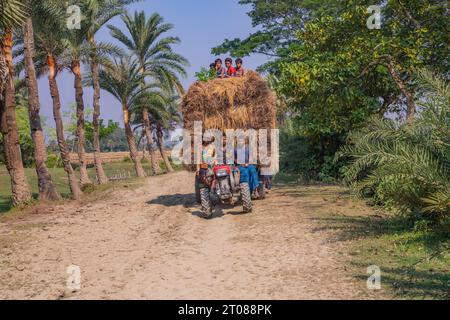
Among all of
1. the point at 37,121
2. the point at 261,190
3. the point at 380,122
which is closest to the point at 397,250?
the point at 380,122

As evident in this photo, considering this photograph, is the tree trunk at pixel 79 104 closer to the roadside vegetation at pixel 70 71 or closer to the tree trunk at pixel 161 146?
the roadside vegetation at pixel 70 71

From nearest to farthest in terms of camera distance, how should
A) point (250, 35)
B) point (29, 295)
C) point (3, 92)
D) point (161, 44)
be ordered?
point (29, 295)
point (3, 92)
point (250, 35)
point (161, 44)

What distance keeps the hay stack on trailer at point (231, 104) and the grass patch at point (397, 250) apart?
287cm

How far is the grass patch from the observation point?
5820mm

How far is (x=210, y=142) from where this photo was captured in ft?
40.0

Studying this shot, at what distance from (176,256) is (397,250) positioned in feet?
10.9

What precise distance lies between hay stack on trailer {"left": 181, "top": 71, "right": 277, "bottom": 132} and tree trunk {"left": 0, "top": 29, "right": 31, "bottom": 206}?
6.00 metres

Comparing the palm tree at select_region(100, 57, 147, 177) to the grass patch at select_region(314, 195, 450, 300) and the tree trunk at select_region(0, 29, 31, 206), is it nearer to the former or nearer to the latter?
the tree trunk at select_region(0, 29, 31, 206)

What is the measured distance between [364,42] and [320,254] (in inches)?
335

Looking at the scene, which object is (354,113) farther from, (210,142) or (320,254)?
(320,254)

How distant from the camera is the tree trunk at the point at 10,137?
596 inches

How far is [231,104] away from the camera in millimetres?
12492
